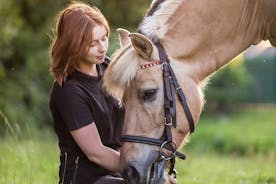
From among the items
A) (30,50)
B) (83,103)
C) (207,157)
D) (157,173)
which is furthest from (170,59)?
(30,50)

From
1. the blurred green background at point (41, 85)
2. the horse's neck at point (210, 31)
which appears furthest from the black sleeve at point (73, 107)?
the blurred green background at point (41, 85)

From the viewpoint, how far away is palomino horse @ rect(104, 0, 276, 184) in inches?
147

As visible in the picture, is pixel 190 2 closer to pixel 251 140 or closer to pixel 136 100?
pixel 136 100

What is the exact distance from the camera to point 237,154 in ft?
34.7

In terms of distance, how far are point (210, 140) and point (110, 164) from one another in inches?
323

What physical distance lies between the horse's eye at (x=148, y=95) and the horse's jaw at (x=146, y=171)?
33 centimetres

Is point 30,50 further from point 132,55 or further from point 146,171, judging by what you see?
point 146,171

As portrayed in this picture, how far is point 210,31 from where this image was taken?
4.06 meters

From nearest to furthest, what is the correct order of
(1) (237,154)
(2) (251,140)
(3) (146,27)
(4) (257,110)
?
1. (3) (146,27)
2. (1) (237,154)
3. (2) (251,140)
4. (4) (257,110)

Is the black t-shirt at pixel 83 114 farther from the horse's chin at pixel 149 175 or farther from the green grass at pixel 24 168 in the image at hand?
the green grass at pixel 24 168

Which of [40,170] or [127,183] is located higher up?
[127,183]

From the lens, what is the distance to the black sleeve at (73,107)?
388 centimetres

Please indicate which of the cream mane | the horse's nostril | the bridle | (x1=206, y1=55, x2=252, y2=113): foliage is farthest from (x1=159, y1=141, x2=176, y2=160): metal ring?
(x1=206, y1=55, x2=252, y2=113): foliage

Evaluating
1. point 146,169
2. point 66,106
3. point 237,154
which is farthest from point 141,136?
point 237,154
